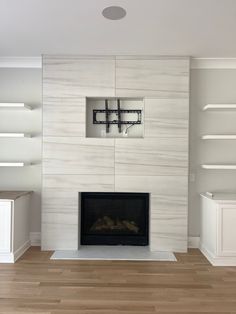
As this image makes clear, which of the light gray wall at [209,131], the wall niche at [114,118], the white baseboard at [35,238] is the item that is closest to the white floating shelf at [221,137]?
the light gray wall at [209,131]

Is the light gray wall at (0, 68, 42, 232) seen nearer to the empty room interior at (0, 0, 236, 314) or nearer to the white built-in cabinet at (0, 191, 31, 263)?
the empty room interior at (0, 0, 236, 314)

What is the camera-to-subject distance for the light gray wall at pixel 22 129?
430 centimetres

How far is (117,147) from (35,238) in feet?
5.74

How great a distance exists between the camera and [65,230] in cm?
410

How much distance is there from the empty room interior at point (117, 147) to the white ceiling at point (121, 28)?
2 centimetres

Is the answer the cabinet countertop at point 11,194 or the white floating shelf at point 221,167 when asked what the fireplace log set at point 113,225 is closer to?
the cabinet countertop at point 11,194

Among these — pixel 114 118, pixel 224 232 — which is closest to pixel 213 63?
pixel 114 118

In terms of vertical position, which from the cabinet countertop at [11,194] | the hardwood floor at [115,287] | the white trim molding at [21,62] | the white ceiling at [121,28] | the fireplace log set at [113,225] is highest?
the white ceiling at [121,28]

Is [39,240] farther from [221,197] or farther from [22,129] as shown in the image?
[221,197]

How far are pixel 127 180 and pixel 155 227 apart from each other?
74cm

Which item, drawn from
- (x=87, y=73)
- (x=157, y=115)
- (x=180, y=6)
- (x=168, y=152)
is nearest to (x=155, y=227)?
(x=168, y=152)

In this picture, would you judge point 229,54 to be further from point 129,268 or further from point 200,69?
point 129,268

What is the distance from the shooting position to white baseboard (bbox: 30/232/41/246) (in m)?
4.31

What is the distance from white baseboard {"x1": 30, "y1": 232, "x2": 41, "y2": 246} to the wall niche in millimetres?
1584
